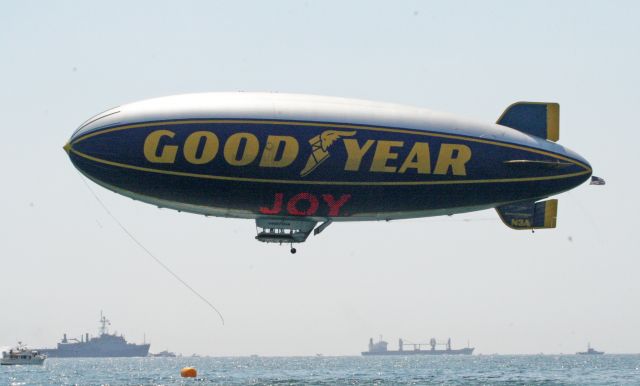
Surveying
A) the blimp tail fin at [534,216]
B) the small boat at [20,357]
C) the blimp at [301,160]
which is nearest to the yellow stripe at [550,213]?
the blimp tail fin at [534,216]

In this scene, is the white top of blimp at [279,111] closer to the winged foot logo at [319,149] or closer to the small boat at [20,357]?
the winged foot logo at [319,149]

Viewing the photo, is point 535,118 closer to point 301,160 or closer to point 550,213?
point 550,213

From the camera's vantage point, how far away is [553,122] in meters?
58.2

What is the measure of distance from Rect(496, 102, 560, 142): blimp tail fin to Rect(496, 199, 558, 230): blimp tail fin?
11.6 ft

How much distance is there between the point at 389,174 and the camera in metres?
52.3

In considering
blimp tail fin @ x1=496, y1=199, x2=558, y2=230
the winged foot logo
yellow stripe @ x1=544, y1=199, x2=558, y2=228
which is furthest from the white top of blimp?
yellow stripe @ x1=544, y1=199, x2=558, y2=228

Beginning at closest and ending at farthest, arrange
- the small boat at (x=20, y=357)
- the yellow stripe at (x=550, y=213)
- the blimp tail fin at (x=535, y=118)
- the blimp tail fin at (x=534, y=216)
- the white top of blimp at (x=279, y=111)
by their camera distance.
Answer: the white top of blimp at (x=279, y=111) → the blimp tail fin at (x=534, y=216) → the yellow stripe at (x=550, y=213) → the blimp tail fin at (x=535, y=118) → the small boat at (x=20, y=357)

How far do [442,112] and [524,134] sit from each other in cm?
486

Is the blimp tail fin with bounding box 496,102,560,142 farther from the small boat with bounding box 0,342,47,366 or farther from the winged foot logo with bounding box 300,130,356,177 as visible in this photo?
the small boat with bounding box 0,342,47,366

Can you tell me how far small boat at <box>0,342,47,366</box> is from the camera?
186250mm

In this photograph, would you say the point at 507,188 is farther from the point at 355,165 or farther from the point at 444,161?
the point at 355,165

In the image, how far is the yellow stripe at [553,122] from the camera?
58.0 m

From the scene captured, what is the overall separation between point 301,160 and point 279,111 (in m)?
2.56

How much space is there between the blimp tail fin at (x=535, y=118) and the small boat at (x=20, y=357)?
144880mm
